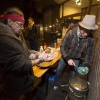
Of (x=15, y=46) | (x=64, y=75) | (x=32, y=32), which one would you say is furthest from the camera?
(x=32, y=32)

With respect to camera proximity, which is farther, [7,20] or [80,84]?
[80,84]

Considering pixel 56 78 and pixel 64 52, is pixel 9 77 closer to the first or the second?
→ pixel 64 52

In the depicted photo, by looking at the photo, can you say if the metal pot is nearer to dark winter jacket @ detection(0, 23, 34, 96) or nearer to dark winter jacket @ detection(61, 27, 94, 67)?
dark winter jacket @ detection(61, 27, 94, 67)

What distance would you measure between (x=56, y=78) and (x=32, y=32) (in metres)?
2.79

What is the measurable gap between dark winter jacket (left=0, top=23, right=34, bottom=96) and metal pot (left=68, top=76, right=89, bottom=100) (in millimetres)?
1004

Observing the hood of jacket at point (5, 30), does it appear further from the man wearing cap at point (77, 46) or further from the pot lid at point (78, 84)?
the pot lid at point (78, 84)

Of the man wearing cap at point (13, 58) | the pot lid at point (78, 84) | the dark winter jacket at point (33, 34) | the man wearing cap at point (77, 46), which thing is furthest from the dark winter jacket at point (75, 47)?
the dark winter jacket at point (33, 34)

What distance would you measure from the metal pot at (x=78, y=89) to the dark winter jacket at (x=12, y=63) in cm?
100

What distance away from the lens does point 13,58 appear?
45.9 inches

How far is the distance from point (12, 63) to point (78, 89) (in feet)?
4.54

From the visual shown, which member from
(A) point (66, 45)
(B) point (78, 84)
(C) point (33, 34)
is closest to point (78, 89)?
(B) point (78, 84)

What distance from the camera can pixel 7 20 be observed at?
4.12 ft

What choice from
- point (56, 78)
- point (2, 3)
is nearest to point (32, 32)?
point (2, 3)

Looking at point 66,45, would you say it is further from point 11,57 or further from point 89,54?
point 11,57
